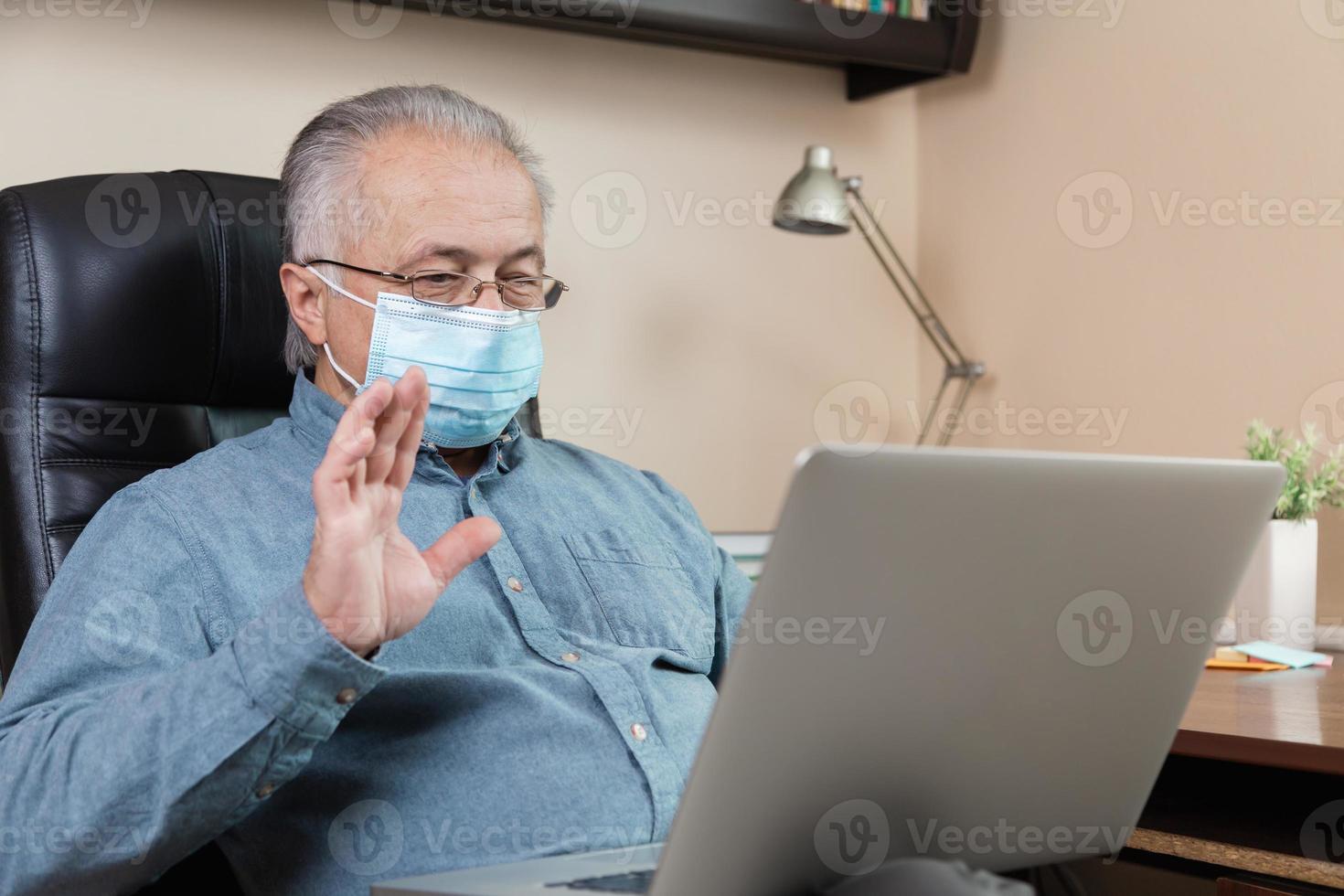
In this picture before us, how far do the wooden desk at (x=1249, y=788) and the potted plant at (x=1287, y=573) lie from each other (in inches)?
14.2

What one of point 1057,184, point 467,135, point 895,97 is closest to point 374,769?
point 467,135

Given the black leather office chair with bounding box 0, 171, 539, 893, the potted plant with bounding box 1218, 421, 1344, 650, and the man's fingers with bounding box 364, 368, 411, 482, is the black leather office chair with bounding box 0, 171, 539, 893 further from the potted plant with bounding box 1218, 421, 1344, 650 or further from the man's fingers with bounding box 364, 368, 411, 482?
the potted plant with bounding box 1218, 421, 1344, 650

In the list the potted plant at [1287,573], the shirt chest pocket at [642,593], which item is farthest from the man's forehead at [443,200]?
the potted plant at [1287,573]

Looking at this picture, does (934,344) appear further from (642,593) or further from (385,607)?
(385,607)

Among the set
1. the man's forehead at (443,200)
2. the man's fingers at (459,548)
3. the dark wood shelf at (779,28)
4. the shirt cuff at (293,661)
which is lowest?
the shirt cuff at (293,661)

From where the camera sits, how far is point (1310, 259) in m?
1.86

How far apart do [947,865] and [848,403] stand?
185 centimetres

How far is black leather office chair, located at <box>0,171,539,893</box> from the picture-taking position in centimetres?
124

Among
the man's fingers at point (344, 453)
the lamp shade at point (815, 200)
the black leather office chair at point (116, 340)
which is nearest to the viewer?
the man's fingers at point (344, 453)

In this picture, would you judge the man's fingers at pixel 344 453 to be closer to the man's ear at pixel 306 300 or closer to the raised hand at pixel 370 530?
the raised hand at pixel 370 530

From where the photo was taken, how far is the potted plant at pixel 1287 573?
161 centimetres

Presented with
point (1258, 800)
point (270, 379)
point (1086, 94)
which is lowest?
point (1258, 800)

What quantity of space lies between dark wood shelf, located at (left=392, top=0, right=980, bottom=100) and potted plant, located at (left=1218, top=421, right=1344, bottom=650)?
963 mm

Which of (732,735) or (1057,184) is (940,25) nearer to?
(1057,184)
